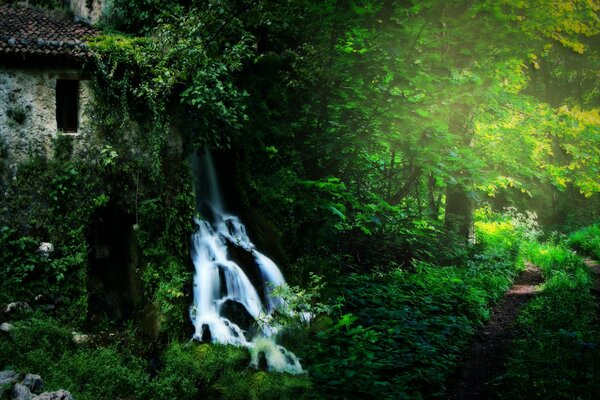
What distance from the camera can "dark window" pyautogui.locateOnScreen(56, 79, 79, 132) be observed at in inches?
416

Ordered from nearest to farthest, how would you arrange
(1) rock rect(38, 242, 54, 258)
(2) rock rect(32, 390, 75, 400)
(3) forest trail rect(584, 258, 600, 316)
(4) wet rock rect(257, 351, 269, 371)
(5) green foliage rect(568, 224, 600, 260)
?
(2) rock rect(32, 390, 75, 400), (4) wet rock rect(257, 351, 269, 371), (1) rock rect(38, 242, 54, 258), (3) forest trail rect(584, 258, 600, 316), (5) green foliage rect(568, 224, 600, 260)

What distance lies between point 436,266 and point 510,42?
23.1ft

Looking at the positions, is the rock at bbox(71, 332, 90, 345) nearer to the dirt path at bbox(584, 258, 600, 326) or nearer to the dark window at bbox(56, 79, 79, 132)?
the dark window at bbox(56, 79, 79, 132)

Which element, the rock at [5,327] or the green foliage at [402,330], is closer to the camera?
the green foliage at [402,330]

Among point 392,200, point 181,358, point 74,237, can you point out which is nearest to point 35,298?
point 74,237

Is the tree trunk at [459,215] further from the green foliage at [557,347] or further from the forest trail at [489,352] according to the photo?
the green foliage at [557,347]

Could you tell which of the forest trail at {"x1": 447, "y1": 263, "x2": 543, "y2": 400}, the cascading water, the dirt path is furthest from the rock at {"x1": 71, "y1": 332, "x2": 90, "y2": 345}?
the dirt path

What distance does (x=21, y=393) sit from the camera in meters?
6.59

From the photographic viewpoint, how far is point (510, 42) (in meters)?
8.32

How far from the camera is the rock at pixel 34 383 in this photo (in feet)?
22.9

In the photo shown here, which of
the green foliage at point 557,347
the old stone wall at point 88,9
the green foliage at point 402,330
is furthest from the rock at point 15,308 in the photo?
the old stone wall at point 88,9

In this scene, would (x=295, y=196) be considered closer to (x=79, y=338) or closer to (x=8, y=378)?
(x=79, y=338)

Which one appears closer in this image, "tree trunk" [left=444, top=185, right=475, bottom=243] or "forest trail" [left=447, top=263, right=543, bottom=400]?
"forest trail" [left=447, top=263, right=543, bottom=400]

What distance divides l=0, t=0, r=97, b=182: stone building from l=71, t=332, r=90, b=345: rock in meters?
4.17
